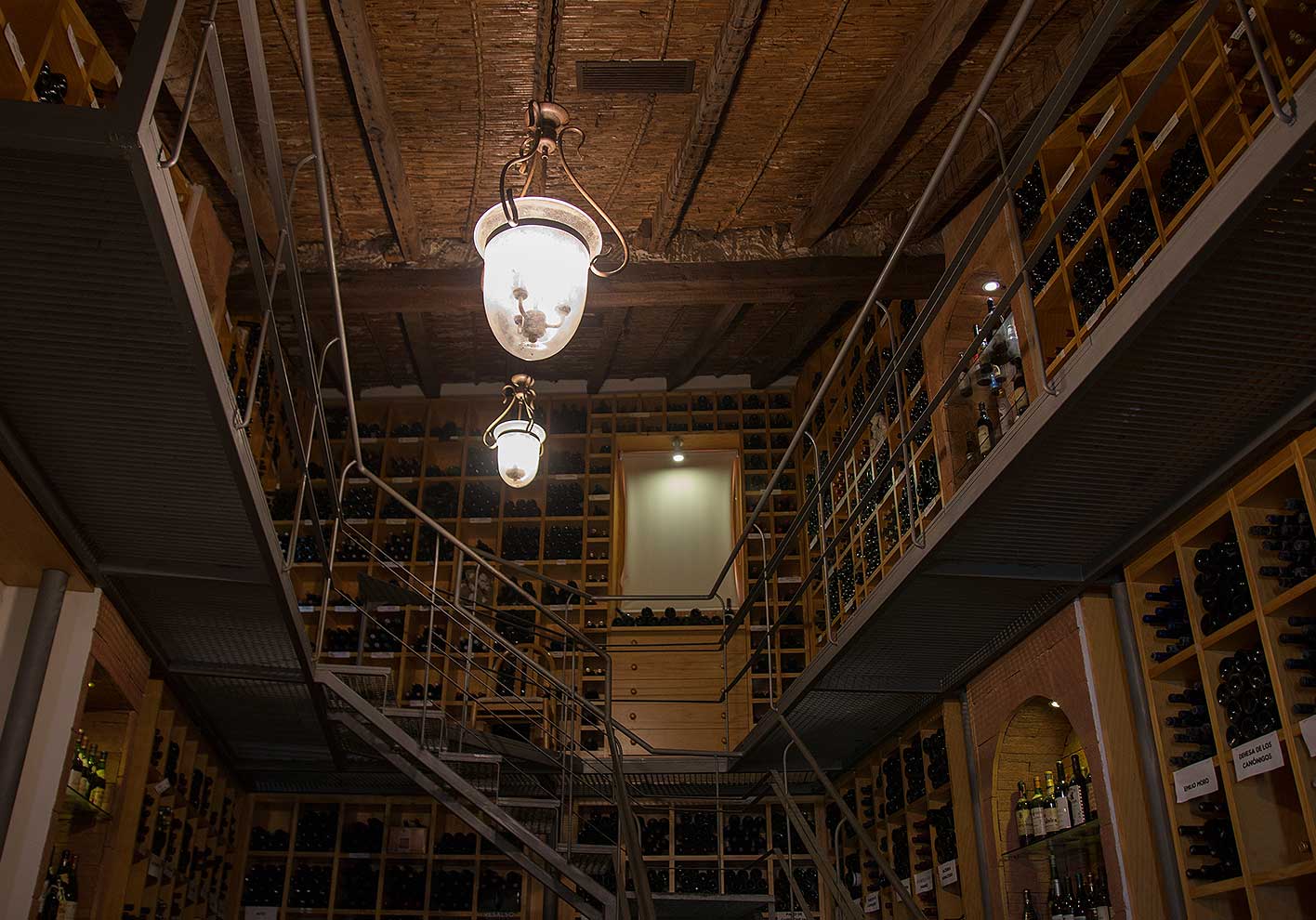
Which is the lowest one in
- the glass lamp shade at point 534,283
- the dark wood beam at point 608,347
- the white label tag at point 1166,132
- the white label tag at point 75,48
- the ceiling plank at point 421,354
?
the glass lamp shade at point 534,283

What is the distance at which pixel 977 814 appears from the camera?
5.56 m

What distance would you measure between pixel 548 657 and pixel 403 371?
9.72ft

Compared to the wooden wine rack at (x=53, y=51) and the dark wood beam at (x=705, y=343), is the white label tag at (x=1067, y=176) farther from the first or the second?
the wooden wine rack at (x=53, y=51)

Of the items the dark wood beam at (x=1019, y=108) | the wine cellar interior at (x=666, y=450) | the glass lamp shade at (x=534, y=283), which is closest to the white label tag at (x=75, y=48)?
the wine cellar interior at (x=666, y=450)

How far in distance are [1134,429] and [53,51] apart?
16.0ft

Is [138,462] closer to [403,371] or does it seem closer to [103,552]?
[103,552]

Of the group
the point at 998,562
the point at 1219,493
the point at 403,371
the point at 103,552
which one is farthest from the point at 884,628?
the point at 403,371

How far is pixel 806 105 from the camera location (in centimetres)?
629

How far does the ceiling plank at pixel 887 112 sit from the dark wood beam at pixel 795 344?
1.61 m

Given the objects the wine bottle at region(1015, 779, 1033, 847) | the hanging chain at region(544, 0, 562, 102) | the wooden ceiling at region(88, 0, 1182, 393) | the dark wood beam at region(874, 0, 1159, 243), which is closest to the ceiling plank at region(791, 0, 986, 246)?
the wooden ceiling at region(88, 0, 1182, 393)

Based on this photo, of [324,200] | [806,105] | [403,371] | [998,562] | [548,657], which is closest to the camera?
[324,200]

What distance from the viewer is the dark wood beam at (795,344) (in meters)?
8.83

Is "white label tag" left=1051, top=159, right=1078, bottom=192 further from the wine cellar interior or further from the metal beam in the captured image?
the metal beam

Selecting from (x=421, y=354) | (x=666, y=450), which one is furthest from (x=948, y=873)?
(x=421, y=354)
